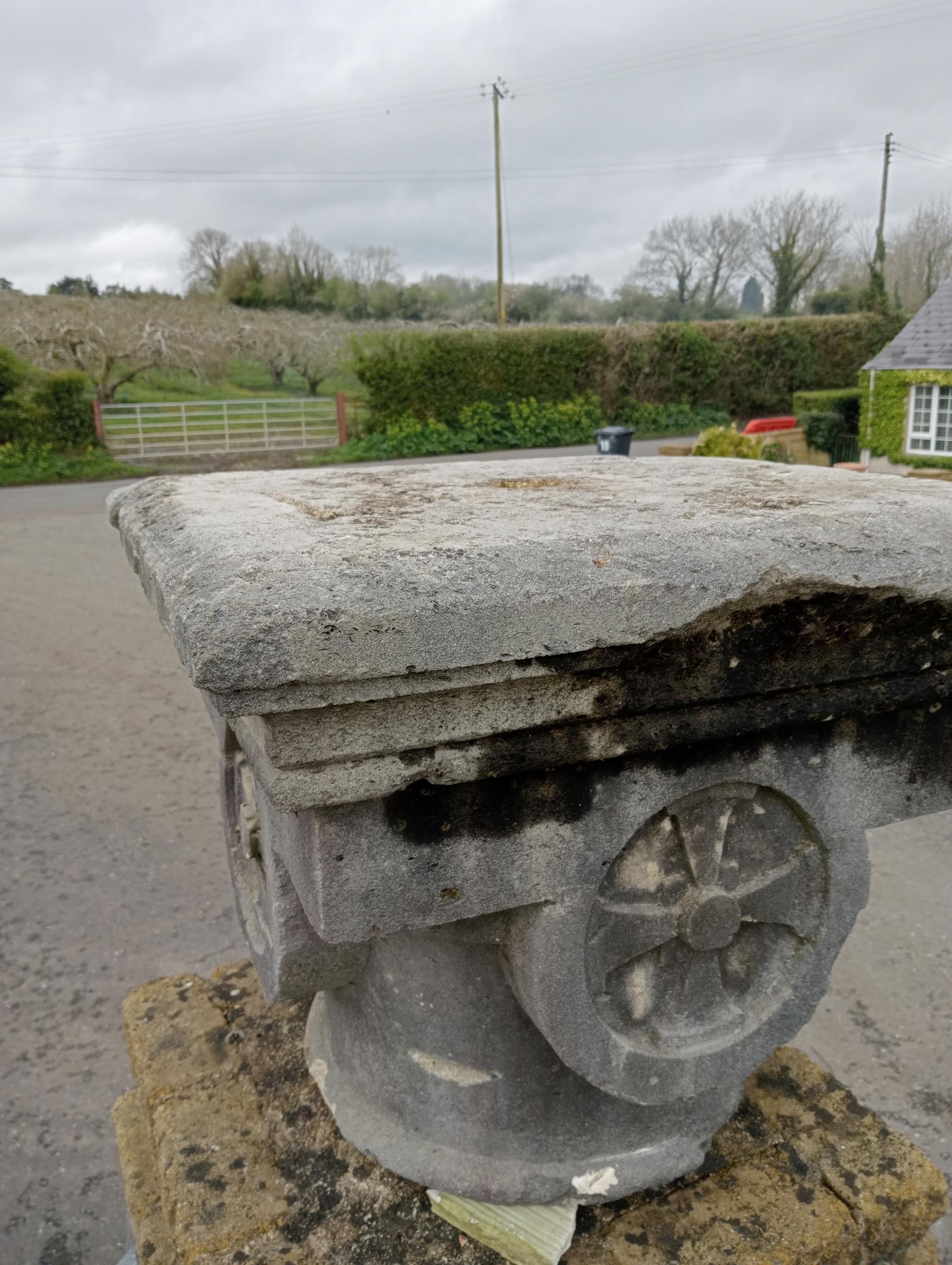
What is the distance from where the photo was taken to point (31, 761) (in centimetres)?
451

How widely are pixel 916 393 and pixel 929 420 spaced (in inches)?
19.0

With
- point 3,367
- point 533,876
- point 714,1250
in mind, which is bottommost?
point 714,1250

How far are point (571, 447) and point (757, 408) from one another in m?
6.64

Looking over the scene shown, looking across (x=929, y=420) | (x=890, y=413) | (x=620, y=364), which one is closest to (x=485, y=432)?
(x=620, y=364)

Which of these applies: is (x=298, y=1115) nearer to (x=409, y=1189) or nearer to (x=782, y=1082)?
(x=409, y=1189)

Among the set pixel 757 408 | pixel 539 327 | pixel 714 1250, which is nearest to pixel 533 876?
pixel 714 1250

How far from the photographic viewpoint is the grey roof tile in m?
14.0

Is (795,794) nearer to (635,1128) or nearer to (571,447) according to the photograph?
(635,1128)

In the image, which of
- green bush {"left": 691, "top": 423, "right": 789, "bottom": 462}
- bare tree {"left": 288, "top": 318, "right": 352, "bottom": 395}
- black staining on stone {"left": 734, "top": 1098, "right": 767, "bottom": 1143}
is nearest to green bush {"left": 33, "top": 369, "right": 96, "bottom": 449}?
bare tree {"left": 288, "top": 318, "right": 352, "bottom": 395}

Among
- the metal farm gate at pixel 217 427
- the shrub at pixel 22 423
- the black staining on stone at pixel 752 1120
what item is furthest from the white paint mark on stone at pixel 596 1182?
the metal farm gate at pixel 217 427

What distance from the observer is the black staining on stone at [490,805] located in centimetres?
114

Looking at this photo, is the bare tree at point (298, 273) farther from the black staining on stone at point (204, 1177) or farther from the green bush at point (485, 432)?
the black staining on stone at point (204, 1177)

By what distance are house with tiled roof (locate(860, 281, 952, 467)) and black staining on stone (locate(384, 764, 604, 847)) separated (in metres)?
14.7

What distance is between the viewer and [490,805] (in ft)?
3.88
